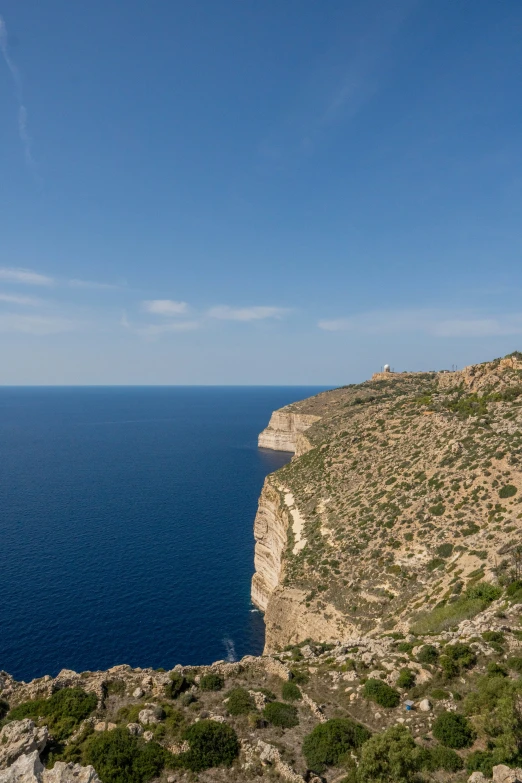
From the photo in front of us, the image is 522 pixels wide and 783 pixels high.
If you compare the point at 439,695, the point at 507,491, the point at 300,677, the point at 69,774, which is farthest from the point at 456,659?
the point at 507,491

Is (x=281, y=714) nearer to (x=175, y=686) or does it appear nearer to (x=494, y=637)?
(x=175, y=686)

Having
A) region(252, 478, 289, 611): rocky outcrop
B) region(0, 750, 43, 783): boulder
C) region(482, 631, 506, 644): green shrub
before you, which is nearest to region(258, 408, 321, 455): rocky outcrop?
region(252, 478, 289, 611): rocky outcrop

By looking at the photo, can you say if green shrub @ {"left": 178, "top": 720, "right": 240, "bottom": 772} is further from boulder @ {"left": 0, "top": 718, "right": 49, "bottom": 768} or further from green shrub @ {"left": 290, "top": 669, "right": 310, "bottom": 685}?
boulder @ {"left": 0, "top": 718, "right": 49, "bottom": 768}

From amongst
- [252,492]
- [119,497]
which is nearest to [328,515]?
[252,492]

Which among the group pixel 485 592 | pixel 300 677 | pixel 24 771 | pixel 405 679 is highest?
pixel 485 592

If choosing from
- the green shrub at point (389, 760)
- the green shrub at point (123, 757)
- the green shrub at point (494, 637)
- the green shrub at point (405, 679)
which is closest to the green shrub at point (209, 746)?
the green shrub at point (123, 757)

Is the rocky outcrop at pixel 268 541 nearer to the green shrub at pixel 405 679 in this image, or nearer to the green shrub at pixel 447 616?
the green shrub at pixel 447 616

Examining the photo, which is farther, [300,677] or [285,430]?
[285,430]
